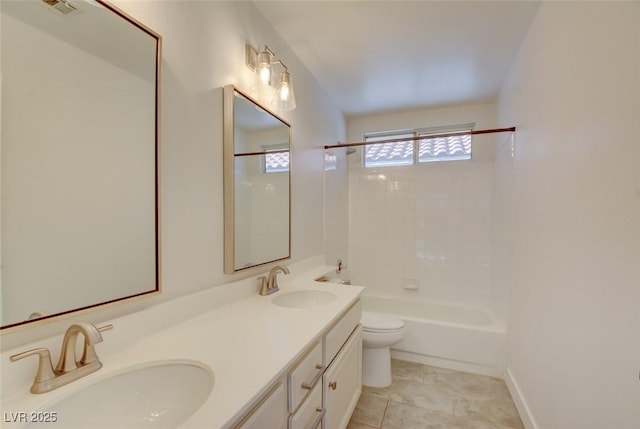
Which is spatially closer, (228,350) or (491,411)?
(228,350)

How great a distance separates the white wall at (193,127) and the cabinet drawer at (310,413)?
2.06 feet

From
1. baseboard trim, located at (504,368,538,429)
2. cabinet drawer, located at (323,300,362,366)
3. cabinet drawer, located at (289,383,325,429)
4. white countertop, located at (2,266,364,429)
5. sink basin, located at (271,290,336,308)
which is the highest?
white countertop, located at (2,266,364,429)

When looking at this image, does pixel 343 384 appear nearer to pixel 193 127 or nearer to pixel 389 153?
pixel 193 127

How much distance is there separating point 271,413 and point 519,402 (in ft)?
6.18

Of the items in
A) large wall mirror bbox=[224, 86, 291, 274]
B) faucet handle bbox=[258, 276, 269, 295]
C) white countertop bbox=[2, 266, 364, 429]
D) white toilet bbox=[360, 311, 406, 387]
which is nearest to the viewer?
white countertop bbox=[2, 266, 364, 429]

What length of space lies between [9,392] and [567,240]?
1.92 m

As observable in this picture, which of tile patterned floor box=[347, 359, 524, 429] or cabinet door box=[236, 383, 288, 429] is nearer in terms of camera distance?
cabinet door box=[236, 383, 288, 429]

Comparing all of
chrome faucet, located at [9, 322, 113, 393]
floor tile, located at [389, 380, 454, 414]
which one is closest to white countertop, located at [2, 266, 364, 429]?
chrome faucet, located at [9, 322, 113, 393]

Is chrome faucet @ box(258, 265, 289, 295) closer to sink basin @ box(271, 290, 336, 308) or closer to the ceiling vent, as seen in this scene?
sink basin @ box(271, 290, 336, 308)

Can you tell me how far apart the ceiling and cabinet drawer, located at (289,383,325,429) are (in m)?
1.94

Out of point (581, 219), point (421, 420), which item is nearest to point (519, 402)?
point (421, 420)

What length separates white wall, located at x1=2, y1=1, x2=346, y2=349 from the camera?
1.05m

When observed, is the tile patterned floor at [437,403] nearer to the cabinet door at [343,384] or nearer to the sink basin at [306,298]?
the cabinet door at [343,384]

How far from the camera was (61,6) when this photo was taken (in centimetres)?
78
